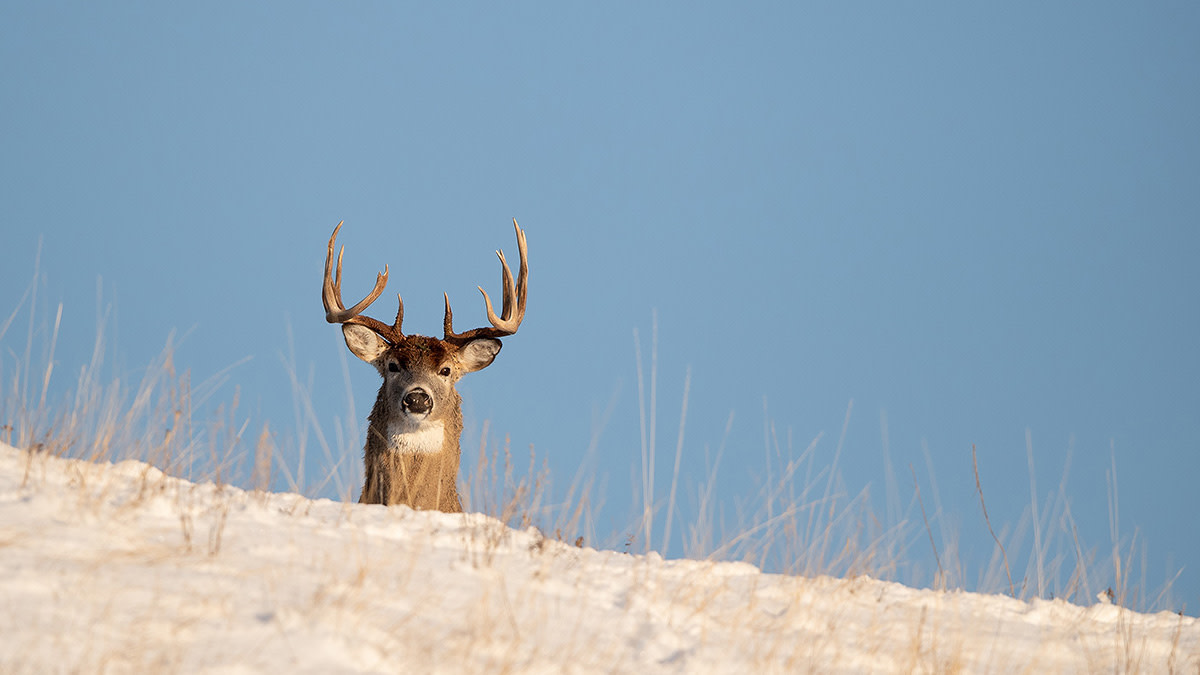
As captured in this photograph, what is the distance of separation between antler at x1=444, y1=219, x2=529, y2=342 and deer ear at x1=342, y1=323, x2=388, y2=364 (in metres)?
0.54

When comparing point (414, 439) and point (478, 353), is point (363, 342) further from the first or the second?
point (414, 439)

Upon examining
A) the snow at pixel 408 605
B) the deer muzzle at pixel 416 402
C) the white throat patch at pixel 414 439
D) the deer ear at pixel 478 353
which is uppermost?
the deer ear at pixel 478 353

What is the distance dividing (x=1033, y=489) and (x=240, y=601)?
12.2ft

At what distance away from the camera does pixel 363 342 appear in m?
9.61

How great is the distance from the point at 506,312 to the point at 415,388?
3.90 ft

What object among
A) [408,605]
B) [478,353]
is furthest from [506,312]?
[408,605]

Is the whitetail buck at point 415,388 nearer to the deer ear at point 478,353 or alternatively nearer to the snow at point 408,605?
the deer ear at point 478,353

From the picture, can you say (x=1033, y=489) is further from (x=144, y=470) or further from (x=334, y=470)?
(x=144, y=470)

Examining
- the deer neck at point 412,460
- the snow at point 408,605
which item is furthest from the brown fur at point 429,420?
the snow at point 408,605

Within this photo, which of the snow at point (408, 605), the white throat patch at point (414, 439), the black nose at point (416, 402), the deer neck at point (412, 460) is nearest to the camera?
the snow at point (408, 605)

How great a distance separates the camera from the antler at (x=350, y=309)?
9.55 metres

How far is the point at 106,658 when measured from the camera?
3.55 meters

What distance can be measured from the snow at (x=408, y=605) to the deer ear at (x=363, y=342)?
3488 mm

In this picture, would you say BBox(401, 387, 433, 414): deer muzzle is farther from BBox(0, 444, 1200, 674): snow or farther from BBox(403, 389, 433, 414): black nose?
BBox(0, 444, 1200, 674): snow
